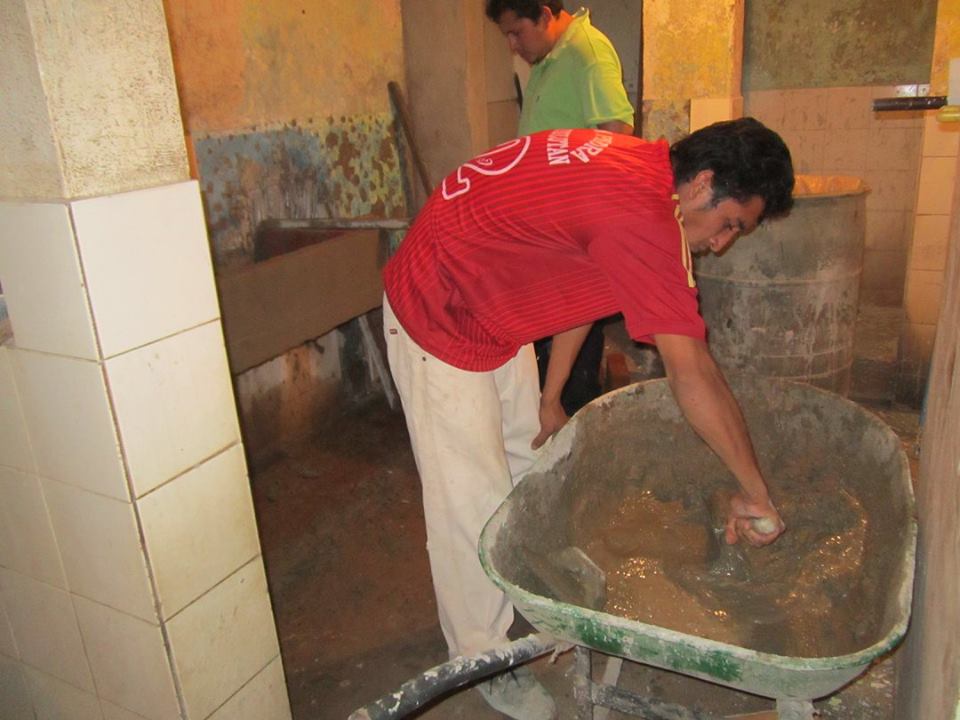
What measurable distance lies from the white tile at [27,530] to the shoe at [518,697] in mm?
1103

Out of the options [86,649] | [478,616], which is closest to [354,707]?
[478,616]

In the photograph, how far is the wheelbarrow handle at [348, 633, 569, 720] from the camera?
1.23 metres

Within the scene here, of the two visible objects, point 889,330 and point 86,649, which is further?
point 889,330

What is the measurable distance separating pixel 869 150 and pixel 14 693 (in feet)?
18.1

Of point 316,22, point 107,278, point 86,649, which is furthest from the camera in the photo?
point 316,22

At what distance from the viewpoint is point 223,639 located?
1686 millimetres

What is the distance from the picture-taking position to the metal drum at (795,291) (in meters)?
3.30

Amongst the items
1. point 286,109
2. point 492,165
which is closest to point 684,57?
point 286,109

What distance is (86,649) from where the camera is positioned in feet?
5.56

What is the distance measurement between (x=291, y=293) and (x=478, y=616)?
1584 millimetres

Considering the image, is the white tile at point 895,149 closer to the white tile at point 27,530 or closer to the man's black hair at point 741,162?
the man's black hair at point 741,162

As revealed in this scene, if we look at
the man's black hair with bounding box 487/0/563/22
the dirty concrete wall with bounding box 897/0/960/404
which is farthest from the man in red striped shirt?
the dirty concrete wall with bounding box 897/0/960/404

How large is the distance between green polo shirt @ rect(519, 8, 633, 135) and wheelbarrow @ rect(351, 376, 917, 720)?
140cm

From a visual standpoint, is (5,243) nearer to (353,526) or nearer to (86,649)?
(86,649)
